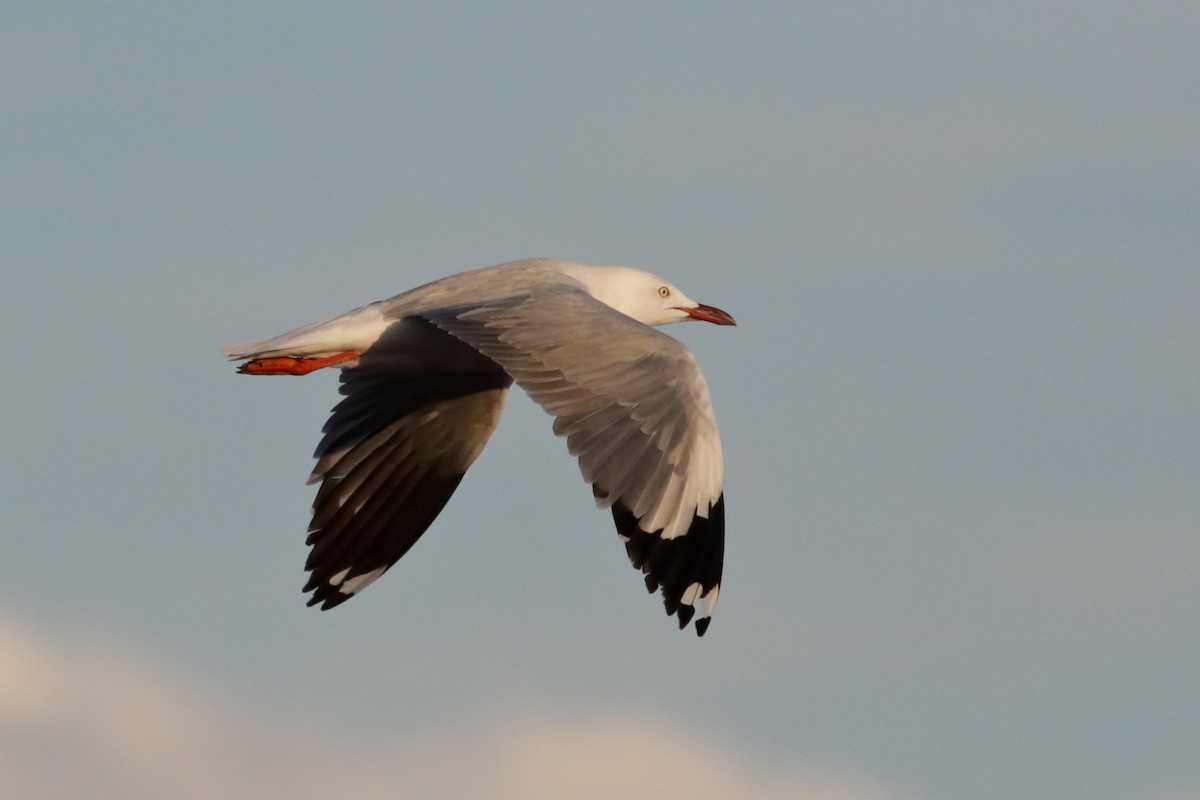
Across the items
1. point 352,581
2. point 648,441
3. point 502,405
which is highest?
point 502,405

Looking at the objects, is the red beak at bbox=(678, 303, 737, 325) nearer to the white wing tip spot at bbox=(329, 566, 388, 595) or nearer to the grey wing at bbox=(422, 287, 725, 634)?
the white wing tip spot at bbox=(329, 566, 388, 595)

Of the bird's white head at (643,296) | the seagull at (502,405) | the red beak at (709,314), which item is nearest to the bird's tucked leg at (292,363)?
the seagull at (502,405)

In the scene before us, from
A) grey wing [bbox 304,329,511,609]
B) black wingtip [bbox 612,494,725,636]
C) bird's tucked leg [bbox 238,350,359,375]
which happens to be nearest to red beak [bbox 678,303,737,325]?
grey wing [bbox 304,329,511,609]

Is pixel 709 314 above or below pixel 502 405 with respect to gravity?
above

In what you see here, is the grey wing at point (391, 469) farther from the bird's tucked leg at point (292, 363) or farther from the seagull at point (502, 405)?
the bird's tucked leg at point (292, 363)

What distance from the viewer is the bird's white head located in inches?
558

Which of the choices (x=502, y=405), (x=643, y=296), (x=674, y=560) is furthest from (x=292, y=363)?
(x=674, y=560)

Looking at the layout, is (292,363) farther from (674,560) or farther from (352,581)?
(674,560)

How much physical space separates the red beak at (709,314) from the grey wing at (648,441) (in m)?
3.61

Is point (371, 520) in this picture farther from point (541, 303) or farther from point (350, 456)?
point (541, 303)

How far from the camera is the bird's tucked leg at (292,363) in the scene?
523 inches

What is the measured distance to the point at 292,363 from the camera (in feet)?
43.7

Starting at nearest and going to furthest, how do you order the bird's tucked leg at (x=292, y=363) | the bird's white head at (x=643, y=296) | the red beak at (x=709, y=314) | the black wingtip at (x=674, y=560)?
the black wingtip at (x=674, y=560) < the bird's tucked leg at (x=292, y=363) < the bird's white head at (x=643, y=296) < the red beak at (x=709, y=314)

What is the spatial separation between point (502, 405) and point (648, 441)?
146 inches
